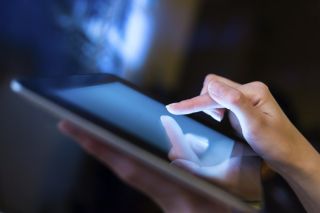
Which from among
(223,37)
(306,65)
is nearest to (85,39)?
(223,37)

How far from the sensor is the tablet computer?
0.46 metres

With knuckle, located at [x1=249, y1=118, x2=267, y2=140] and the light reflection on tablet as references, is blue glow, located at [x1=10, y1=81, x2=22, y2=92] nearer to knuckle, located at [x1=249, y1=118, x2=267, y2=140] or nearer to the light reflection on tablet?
the light reflection on tablet

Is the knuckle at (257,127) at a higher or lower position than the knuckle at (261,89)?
lower

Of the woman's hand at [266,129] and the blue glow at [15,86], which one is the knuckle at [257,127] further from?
the blue glow at [15,86]

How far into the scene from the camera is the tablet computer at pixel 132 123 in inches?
18.0

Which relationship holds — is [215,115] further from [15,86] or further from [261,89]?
[15,86]

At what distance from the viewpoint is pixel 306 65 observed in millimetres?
666

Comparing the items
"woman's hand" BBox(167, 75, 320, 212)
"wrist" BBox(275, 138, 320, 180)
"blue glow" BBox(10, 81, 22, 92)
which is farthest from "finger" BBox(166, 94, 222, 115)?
"blue glow" BBox(10, 81, 22, 92)

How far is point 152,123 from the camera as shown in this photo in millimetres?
507

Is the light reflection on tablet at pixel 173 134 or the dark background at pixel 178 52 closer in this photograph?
the light reflection on tablet at pixel 173 134

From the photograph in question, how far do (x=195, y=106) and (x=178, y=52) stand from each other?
0.16m

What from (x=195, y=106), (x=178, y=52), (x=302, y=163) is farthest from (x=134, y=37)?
(x=302, y=163)

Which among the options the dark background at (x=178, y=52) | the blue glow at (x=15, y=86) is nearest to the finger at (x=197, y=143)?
the dark background at (x=178, y=52)

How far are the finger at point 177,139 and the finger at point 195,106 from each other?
19 millimetres
